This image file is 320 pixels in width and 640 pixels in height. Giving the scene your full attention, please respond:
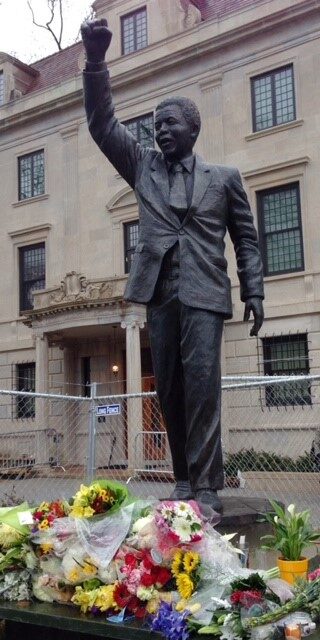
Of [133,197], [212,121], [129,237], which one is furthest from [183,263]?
[133,197]

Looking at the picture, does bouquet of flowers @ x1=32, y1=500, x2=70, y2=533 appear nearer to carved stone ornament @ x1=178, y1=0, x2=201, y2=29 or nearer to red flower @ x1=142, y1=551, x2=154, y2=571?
red flower @ x1=142, y1=551, x2=154, y2=571

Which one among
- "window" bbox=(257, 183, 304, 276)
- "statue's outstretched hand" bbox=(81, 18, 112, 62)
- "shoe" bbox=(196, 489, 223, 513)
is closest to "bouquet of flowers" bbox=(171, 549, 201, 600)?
"shoe" bbox=(196, 489, 223, 513)

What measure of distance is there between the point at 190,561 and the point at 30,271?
25.1 metres

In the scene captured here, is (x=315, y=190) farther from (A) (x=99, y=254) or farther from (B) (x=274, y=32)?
(A) (x=99, y=254)

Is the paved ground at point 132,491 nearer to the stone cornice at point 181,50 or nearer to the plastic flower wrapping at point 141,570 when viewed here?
the plastic flower wrapping at point 141,570

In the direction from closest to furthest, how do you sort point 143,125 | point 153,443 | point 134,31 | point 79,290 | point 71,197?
point 153,443
point 79,290
point 143,125
point 71,197
point 134,31

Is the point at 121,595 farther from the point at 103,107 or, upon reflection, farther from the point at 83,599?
the point at 103,107

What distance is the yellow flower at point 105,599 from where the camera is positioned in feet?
10.2

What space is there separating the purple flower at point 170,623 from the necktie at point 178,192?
8.20ft

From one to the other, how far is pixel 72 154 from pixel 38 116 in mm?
2477

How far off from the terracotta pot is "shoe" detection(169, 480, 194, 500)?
40.3 inches

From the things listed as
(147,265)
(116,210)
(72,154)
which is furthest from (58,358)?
(147,265)

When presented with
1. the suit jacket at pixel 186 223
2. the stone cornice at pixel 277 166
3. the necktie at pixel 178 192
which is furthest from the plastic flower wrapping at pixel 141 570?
the stone cornice at pixel 277 166

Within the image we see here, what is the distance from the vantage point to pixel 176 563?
3045mm
